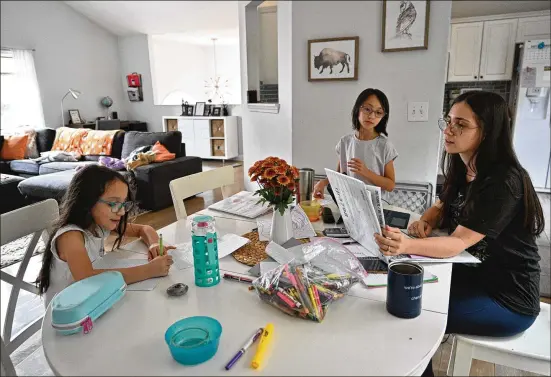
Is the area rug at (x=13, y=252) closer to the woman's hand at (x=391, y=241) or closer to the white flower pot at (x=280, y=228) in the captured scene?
the white flower pot at (x=280, y=228)

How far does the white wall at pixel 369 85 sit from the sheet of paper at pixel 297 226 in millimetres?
1512

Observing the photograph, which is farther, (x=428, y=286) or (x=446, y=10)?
(x=446, y=10)

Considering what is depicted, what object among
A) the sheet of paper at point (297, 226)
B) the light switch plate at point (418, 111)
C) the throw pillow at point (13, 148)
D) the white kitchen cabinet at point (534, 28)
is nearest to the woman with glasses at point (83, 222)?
the sheet of paper at point (297, 226)

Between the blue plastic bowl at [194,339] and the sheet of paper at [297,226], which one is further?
the sheet of paper at [297,226]

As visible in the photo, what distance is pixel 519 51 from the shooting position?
4340mm

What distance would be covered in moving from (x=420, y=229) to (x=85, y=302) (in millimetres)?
1076

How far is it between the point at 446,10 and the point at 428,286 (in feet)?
7.02

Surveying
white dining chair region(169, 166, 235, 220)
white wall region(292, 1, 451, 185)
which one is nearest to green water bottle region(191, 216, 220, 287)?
white dining chair region(169, 166, 235, 220)

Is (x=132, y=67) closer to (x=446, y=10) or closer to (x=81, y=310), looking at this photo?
(x=446, y=10)

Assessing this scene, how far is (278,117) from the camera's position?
10.6 feet

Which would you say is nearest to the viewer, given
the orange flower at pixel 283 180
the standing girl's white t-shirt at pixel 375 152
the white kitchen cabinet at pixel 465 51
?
the orange flower at pixel 283 180

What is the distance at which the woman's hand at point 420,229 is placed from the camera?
1338 mm

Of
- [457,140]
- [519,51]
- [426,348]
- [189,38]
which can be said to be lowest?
[426,348]

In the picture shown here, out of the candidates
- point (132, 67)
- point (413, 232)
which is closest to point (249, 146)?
point (413, 232)
